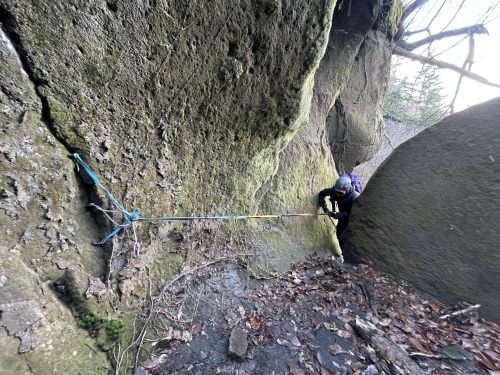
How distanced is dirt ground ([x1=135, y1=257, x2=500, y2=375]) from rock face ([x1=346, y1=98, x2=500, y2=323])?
1.33 ft

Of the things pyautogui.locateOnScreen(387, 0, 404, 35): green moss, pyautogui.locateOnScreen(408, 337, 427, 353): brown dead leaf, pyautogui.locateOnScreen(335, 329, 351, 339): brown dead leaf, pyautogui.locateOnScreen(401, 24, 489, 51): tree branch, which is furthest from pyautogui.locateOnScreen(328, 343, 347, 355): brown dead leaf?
pyautogui.locateOnScreen(387, 0, 404, 35): green moss

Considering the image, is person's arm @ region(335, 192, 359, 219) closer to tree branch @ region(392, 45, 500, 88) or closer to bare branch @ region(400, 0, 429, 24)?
tree branch @ region(392, 45, 500, 88)

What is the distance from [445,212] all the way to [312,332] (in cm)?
303

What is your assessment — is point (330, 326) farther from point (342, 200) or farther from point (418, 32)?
point (418, 32)

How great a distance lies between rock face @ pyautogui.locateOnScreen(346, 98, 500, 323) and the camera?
335 cm

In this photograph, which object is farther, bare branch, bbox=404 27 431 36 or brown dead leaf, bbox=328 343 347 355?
bare branch, bbox=404 27 431 36

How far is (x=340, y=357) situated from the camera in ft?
7.55

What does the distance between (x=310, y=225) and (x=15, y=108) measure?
477 centimetres

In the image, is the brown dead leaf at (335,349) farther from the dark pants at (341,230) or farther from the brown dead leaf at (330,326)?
the dark pants at (341,230)

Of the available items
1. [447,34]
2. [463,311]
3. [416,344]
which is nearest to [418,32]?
[447,34]

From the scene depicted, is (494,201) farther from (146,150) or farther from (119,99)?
(119,99)

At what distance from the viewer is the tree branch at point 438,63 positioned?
6.05 meters

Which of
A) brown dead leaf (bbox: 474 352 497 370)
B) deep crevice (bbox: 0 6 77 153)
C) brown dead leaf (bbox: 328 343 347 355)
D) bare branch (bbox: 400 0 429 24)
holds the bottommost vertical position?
brown dead leaf (bbox: 474 352 497 370)

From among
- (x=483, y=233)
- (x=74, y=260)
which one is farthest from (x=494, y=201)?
(x=74, y=260)
